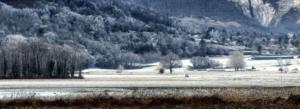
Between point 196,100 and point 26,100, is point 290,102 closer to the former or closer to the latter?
point 196,100

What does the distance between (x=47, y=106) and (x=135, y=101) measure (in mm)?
10594

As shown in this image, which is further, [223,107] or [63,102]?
[63,102]

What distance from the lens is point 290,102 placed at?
277 ft

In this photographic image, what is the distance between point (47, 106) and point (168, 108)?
1363 centimetres

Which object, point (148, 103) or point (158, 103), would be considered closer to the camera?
point (148, 103)

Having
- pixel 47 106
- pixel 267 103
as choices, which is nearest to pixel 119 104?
pixel 47 106

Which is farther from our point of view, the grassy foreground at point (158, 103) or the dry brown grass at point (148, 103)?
the dry brown grass at point (148, 103)

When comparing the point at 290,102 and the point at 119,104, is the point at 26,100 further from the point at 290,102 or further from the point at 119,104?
Answer: the point at 290,102

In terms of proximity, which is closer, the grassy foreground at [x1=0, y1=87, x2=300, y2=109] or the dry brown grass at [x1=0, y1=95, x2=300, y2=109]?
the grassy foreground at [x1=0, y1=87, x2=300, y2=109]

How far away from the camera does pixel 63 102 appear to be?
83.2 m

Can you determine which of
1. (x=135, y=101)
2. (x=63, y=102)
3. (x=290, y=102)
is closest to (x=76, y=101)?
(x=63, y=102)

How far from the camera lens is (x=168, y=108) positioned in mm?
77375

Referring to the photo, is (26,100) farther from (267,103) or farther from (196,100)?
(267,103)

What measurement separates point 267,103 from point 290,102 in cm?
324
